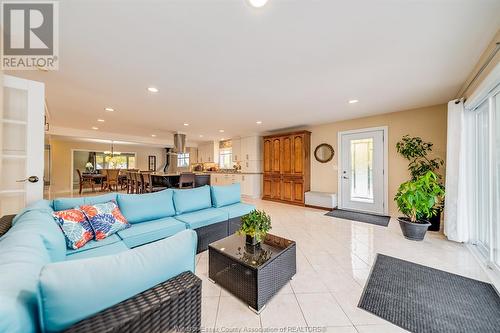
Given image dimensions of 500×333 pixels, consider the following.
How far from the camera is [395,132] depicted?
4406mm

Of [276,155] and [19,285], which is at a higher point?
[276,155]

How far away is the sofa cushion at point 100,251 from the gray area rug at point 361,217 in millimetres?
4171

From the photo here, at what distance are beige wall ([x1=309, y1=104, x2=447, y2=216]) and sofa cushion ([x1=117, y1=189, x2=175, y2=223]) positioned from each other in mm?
4274

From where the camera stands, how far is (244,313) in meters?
1.61

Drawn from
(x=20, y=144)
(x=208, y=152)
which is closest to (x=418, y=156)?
(x=20, y=144)

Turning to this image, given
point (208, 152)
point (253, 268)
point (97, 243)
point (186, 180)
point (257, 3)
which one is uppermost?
point (257, 3)

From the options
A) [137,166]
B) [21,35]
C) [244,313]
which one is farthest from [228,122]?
[137,166]


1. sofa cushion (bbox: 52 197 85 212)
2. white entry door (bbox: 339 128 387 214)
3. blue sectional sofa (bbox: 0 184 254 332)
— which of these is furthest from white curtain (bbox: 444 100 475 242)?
sofa cushion (bbox: 52 197 85 212)

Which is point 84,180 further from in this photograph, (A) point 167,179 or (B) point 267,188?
(B) point 267,188

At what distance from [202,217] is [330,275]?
5.58 ft

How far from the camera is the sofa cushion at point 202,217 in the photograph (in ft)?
8.32

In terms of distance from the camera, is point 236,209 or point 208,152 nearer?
point 236,209

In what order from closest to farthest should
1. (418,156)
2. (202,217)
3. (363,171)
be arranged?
(202,217) < (418,156) < (363,171)

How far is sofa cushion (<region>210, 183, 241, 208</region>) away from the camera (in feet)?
10.8
